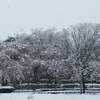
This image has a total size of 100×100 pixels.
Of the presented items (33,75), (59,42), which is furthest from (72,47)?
(33,75)

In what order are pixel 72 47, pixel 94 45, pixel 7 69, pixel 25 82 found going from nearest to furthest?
1. pixel 7 69
2. pixel 25 82
3. pixel 94 45
4. pixel 72 47

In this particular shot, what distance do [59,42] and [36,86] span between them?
1212cm

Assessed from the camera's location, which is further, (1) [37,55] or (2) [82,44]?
(2) [82,44]

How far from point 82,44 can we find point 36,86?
12.8m

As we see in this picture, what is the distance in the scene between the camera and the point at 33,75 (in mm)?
33750

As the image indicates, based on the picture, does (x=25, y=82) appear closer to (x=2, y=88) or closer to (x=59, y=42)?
(x=59, y=42)

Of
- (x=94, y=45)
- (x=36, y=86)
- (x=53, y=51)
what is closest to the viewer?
(x=36, y=86)

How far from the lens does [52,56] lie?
34625 mm

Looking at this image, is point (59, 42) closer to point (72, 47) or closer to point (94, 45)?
point (72, 47)

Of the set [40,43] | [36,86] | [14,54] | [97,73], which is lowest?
[36,86]

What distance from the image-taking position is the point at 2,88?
23.3 m

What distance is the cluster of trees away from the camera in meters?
24.5

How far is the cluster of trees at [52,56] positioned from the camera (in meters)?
24.5

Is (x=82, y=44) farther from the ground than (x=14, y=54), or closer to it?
farther from the ground
